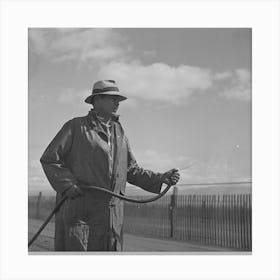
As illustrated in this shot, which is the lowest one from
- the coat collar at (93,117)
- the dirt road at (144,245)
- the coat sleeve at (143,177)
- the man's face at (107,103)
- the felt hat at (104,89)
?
the dirt road at (144,245)

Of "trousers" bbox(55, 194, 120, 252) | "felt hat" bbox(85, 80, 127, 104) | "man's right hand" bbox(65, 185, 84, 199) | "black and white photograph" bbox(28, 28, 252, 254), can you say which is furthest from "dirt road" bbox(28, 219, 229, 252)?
"felt hat" bbox(85, 80, 127, 104)

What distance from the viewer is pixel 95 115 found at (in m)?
3.26

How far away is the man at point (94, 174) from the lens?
3152mm

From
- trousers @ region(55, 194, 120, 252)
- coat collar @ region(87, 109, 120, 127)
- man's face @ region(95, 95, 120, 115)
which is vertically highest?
man's face @ region(95, 95, 120, 115)

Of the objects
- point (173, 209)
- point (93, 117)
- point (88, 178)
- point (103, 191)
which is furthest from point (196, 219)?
point (93, 117)

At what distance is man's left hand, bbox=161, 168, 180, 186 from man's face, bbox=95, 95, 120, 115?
557 mm

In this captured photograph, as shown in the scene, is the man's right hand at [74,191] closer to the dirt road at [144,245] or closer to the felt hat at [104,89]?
the dirt road at [144,245]

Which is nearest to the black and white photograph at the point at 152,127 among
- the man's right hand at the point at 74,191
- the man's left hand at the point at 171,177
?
the man's left hand at the point at 171,177

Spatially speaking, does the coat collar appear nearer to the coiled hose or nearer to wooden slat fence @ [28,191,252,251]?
the coiled hose

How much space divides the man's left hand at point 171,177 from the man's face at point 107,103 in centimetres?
56

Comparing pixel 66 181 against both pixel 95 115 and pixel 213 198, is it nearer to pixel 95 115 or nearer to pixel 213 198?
pixel 95 115

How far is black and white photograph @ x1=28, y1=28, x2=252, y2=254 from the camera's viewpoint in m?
3.25
